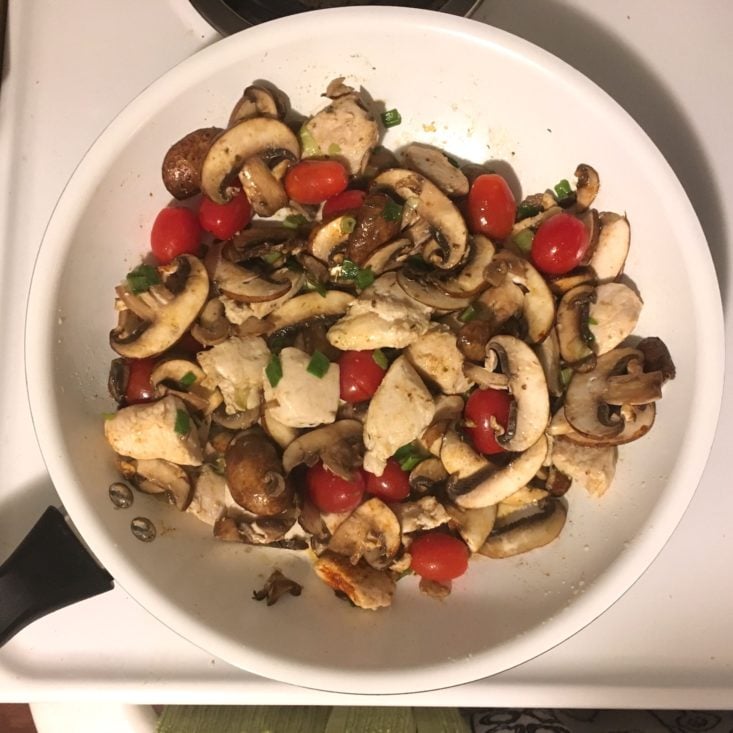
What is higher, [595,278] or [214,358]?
[595,278]

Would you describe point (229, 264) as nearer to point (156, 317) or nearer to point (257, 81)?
point (156, 317)

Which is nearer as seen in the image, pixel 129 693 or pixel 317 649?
pixel 317 649

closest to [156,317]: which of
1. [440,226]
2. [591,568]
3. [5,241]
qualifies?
[5,241]

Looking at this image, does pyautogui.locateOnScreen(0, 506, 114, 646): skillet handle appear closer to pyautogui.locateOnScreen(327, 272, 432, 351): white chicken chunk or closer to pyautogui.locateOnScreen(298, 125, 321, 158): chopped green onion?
pyautogui.locateOnScreen(327, 272, 432, 351): white chicken chunk

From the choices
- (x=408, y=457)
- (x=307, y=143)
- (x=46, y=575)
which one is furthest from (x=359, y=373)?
(x=46, y=575)

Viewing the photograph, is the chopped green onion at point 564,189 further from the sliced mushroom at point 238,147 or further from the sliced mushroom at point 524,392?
the sliced mushroom at point 238,147

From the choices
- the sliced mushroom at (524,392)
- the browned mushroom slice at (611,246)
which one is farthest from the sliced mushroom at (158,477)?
the browned mushroom slice at (611,246)
